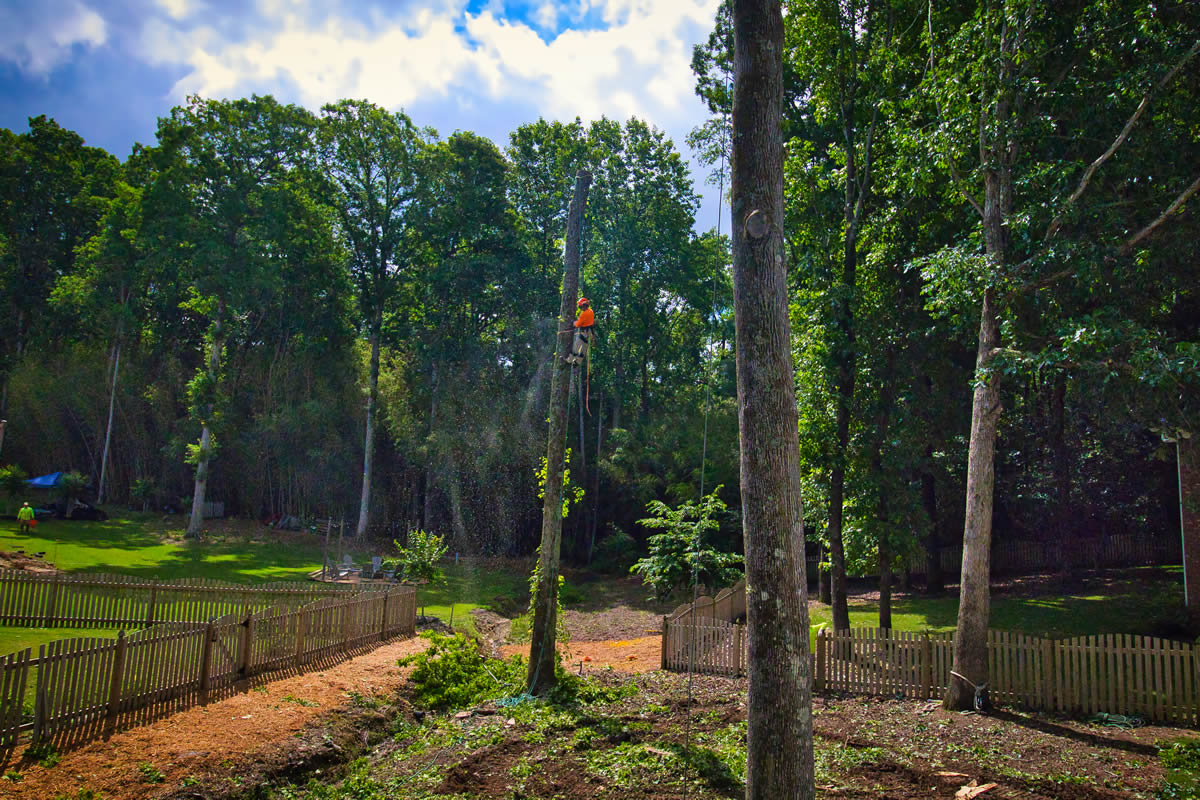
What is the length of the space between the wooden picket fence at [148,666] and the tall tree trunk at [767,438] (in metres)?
7.31

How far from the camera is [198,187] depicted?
35469 millimetres

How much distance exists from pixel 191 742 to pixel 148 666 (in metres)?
1.37

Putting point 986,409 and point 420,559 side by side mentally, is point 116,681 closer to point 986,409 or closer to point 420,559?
point 420,559

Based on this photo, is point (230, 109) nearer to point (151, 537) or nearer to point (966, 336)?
point (151, 537)

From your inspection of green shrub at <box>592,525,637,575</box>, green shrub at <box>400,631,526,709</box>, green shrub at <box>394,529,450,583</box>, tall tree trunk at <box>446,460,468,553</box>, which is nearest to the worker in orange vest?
green shrub at <box>400,631,526,709</box>

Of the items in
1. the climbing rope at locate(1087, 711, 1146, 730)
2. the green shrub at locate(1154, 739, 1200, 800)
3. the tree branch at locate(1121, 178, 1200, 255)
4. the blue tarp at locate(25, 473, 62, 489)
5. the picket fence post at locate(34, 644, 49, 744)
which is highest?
the tree branch at locate(1121, 178, 1200, 255)

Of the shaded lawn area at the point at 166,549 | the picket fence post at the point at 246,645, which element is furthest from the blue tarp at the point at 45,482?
the picket fence post at the point at 246,645

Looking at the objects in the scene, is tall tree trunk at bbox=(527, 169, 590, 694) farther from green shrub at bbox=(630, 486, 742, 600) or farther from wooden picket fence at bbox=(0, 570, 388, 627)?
wooden picket fence at bbox=(0, 570, 388, 627)

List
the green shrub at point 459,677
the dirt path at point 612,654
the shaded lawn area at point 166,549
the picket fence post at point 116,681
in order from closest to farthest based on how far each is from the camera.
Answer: the picket fence post at point 116,681, the green shrub at point 459,677, the dirt path at point 612,654, the shaded lawn area at point 166,549

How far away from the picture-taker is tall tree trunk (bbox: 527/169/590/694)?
38.8 ft

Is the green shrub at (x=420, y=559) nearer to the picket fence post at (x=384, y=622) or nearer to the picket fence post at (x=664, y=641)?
the picket fence post at (x=384, y=622)

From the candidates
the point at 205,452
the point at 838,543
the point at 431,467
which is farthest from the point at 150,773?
the point at 431,467

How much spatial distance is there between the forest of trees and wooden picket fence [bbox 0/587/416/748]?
34.8ft

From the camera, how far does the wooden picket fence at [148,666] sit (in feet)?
25.1
